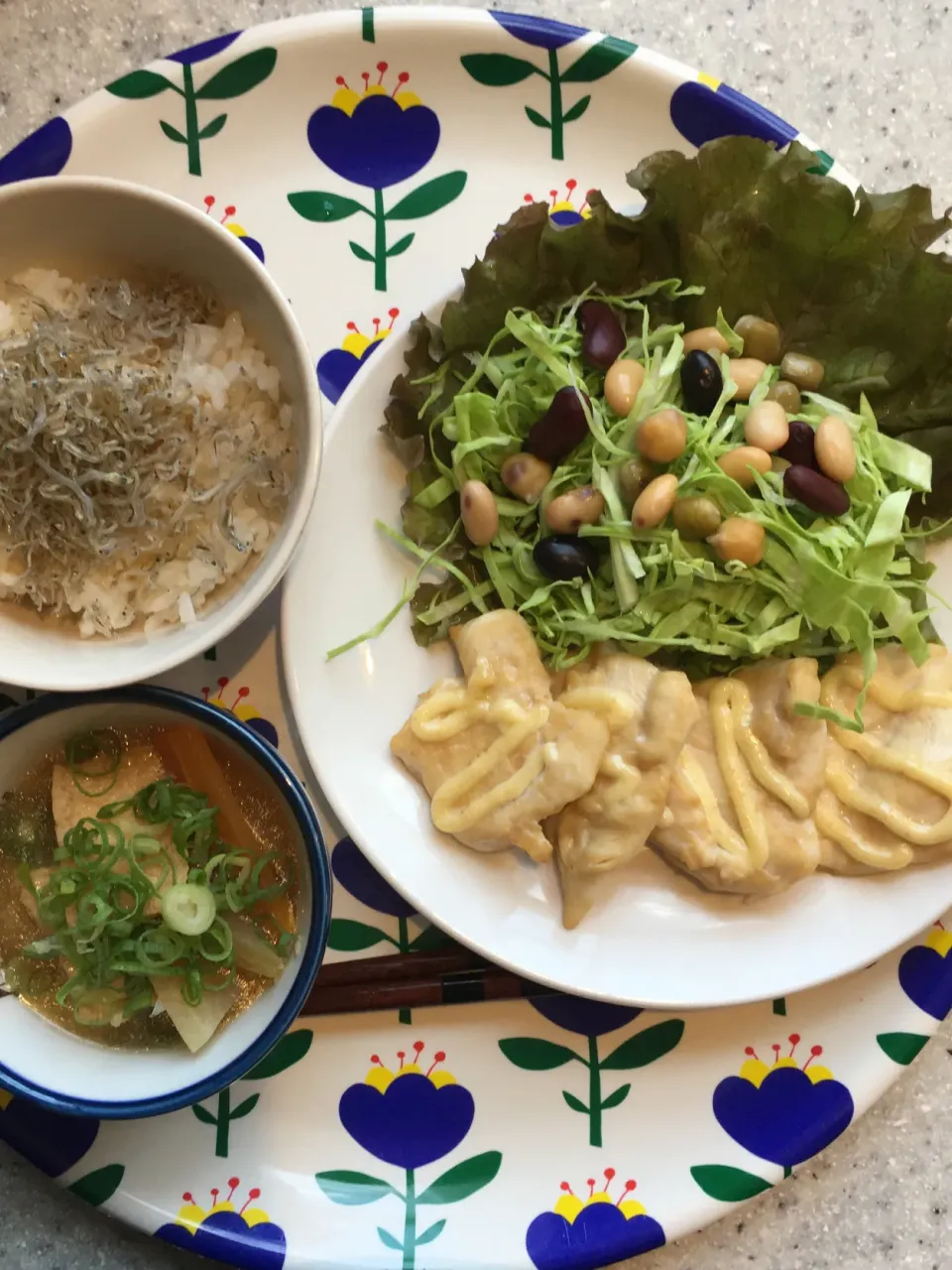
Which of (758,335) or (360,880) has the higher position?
(758,335)

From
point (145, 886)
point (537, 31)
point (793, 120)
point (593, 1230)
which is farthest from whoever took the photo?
point (793, 120)

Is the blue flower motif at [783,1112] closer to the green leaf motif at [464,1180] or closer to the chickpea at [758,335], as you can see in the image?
the green leaf motif at [464,1180]

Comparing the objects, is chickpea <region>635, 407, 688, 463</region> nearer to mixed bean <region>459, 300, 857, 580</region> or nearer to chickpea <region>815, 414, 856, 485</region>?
mixed bean <region>459, 300, 857, 580</region>

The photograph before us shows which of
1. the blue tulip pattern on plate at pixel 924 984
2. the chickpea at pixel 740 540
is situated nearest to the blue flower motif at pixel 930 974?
the blue tulip pattern on plate at pixel 924 984

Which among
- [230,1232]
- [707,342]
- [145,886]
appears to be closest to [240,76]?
[707,342]

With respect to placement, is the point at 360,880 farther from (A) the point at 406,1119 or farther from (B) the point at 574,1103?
(B) the point at 574,1103

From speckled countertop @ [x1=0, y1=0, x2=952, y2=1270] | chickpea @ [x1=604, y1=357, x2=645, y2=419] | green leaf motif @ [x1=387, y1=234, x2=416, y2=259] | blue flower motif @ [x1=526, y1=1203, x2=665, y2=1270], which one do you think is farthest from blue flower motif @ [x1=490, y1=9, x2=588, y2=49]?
blue flower motif @ [x1=526, y1=1203, x2=665, y2=1270]
